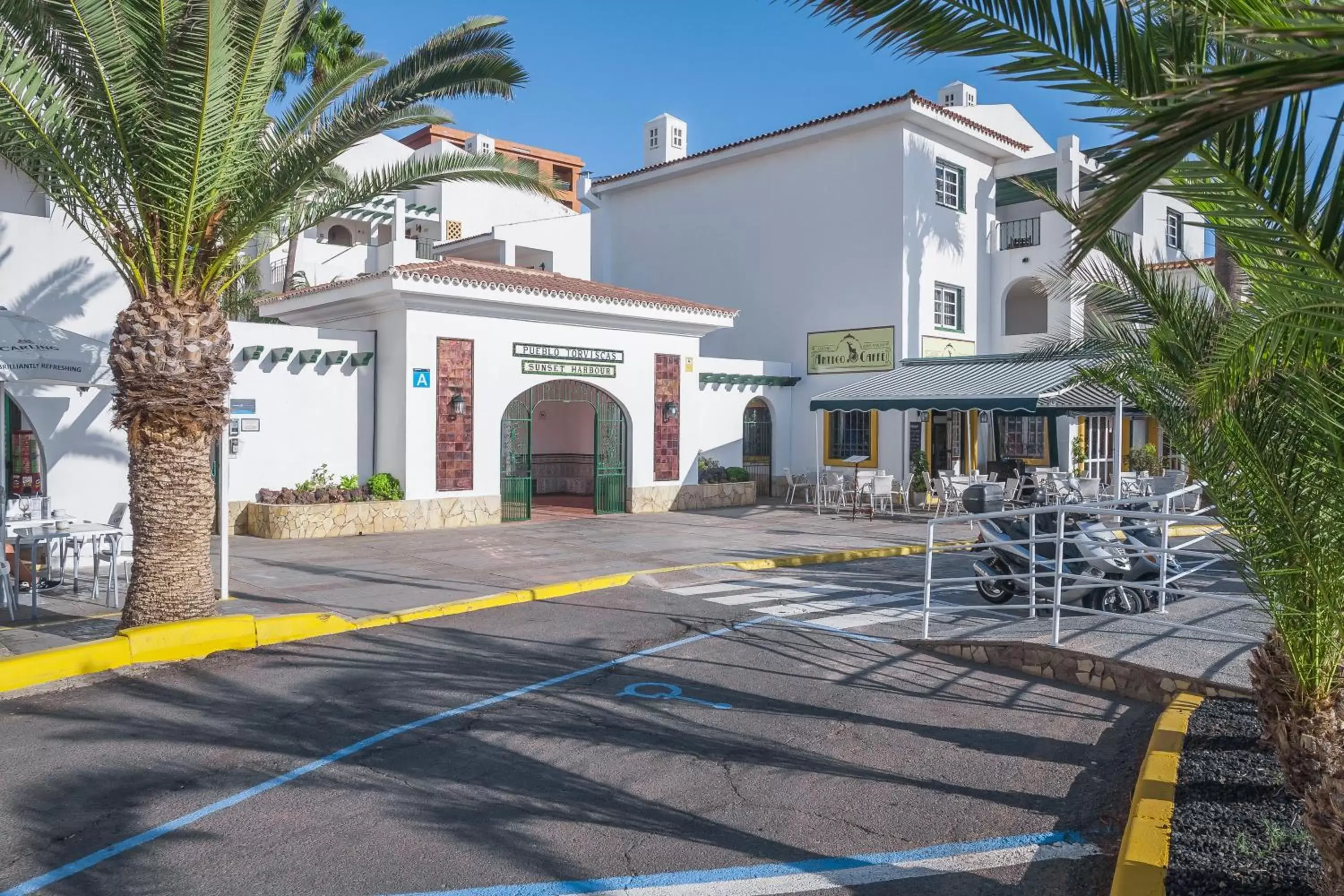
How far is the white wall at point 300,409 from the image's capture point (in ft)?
52.4

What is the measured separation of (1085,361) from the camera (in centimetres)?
1730

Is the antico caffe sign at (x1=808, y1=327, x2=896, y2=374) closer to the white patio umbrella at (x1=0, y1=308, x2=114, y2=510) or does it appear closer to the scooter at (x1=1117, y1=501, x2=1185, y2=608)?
the scooter at (x1=1117, y1=501, x2=1185, y2=608)

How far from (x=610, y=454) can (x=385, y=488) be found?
17.5 ft

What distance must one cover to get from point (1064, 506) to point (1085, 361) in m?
10.9

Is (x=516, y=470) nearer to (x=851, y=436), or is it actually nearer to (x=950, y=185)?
(x=851, y=436)

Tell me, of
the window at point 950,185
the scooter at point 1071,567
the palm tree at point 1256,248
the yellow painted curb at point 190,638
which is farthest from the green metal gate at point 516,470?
the palm tree at point 1256,248

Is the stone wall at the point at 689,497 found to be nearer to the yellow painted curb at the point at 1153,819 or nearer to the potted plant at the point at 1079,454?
the potted plant at the point at 1079,454

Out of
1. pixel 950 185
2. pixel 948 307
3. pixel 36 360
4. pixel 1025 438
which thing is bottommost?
pixel 1025 438

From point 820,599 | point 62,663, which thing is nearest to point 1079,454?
point 820,599

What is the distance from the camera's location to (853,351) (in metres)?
23.4

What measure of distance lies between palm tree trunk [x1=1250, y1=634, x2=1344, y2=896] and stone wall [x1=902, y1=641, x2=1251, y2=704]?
2462mm

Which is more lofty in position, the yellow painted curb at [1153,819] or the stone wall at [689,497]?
the stone wall at [689,497]

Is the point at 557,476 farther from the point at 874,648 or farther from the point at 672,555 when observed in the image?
the point at 874,648

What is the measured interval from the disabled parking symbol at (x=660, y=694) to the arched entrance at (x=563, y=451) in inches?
455
